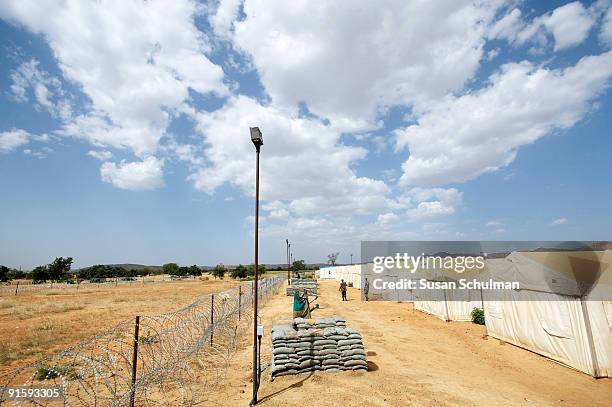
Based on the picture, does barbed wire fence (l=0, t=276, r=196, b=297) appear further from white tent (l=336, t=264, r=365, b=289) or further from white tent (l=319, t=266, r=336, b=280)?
white tent (l=319, t=266, r=336, b=280)

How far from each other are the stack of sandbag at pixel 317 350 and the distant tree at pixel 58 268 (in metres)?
89.2

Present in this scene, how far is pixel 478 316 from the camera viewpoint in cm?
1995

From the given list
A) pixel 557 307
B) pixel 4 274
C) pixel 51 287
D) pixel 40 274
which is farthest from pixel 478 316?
pixel 40 274

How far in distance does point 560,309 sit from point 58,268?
97972 millimetres

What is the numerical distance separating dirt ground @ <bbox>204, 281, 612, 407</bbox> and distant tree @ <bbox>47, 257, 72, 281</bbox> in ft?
284

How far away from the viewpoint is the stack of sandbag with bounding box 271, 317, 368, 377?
1032 cm

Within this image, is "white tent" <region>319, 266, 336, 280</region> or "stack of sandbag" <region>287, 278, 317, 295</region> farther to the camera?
"white tent" <region>319, 266, 336, 280</region>

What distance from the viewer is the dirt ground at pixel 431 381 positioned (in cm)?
868

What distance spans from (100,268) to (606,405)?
113 m

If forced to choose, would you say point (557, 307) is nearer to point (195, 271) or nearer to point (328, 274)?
point (328, 274)

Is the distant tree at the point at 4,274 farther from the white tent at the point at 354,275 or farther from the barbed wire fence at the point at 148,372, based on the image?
the barbed wire fence at the point at 148,372

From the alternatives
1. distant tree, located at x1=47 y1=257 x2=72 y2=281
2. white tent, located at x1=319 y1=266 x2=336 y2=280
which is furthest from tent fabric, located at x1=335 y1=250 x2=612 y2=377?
distant tree, located at x1=47 y1=257 x2=72 y2=281

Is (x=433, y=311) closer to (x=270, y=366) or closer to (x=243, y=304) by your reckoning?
(x=243, y=304)

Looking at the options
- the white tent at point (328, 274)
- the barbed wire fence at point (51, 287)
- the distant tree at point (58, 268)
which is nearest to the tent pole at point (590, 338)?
the barbed wire fence at point (51, 287)
